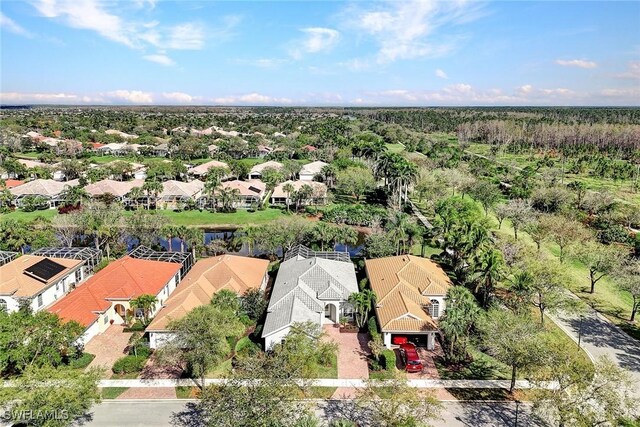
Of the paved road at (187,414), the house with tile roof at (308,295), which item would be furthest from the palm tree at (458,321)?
the house with tile roof at (308,295)

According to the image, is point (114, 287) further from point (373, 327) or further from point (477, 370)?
point (477, 370)

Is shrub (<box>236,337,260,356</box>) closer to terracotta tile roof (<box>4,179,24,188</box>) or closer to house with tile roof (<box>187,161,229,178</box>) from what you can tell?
house with tile roof (<box>187,161,229,178</box>)

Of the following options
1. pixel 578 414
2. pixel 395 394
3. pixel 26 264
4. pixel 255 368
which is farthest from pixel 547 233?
pixel 26 264

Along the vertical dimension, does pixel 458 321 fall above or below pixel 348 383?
above

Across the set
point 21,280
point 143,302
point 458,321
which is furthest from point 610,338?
point 21,280

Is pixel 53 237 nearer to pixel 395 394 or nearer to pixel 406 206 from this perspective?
pixel 395 394

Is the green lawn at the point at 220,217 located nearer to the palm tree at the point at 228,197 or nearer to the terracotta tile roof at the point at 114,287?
the palm tree at the point at 228,197
